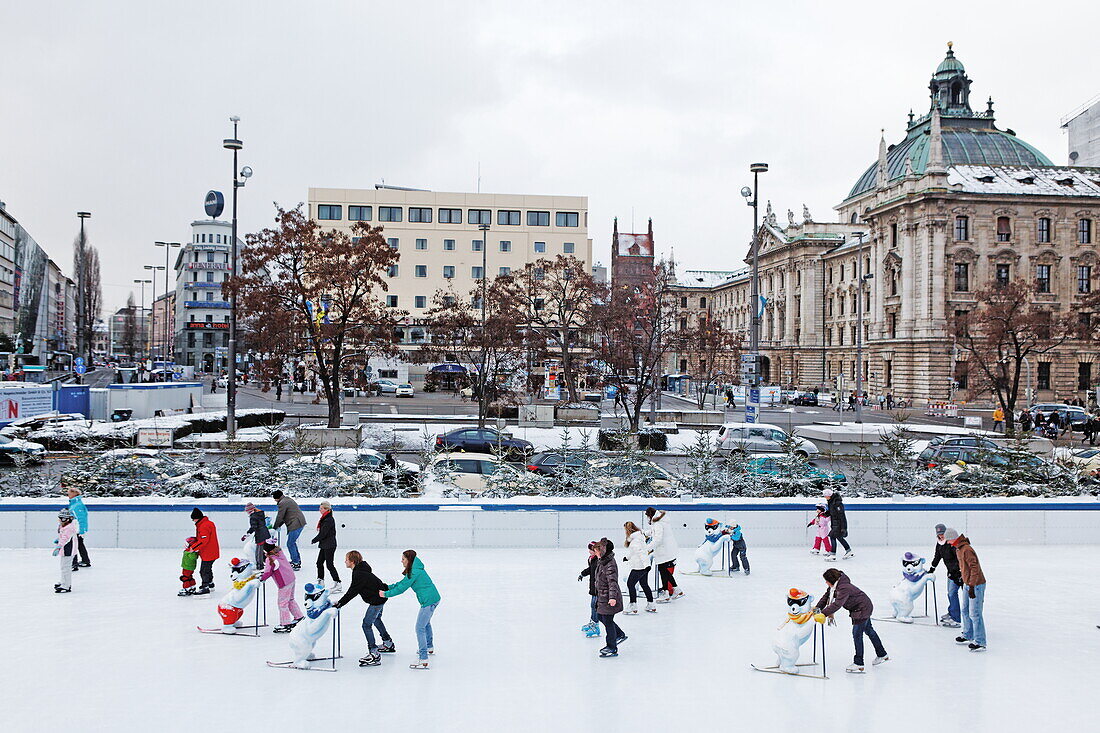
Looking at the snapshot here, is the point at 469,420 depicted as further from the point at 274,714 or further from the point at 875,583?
the point at 274,714

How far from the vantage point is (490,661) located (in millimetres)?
10562

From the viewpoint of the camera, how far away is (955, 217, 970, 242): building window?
2682 inches

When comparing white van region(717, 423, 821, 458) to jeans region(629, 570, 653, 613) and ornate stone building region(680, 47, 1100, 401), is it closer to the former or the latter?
jeans region(629, 570, 653, 613)

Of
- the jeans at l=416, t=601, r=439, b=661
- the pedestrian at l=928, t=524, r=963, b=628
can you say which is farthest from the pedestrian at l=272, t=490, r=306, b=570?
the pedestrian at l=928, t=524, r=963, b=628

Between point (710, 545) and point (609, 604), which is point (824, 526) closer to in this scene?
point (710, 545)

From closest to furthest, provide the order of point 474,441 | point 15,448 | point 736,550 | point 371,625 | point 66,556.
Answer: point 371,625, point 66,556, point 736,550, point 15,448, point 474,441

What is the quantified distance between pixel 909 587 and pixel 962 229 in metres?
63.9

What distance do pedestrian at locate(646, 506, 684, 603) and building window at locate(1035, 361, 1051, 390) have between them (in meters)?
62.4

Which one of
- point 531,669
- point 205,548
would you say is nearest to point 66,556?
point 205,548

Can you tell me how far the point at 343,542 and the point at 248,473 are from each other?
341 centimetres

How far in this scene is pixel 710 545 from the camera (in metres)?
15.3

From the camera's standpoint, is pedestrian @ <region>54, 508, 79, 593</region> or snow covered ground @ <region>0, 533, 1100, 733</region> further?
pedestrian @ <region>54, 508, 79, 593</region>

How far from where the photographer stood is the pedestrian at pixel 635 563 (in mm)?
12781

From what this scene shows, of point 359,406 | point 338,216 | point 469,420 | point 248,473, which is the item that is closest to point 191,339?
point 338,216
